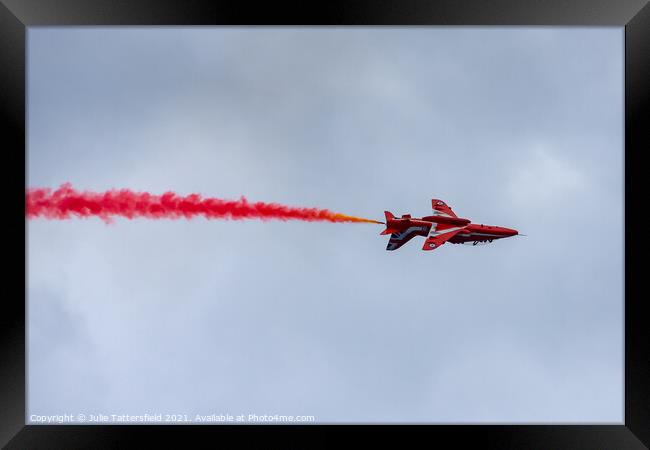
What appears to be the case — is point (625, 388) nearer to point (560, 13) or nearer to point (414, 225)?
point (414, 225)

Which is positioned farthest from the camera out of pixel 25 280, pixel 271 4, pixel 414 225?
Answer: pixel 414 225

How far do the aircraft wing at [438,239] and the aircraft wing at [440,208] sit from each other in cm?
226

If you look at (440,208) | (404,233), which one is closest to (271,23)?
(404,233)

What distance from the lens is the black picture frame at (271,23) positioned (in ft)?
112

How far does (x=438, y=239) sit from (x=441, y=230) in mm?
2093

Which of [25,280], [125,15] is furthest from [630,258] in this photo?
[25,280]

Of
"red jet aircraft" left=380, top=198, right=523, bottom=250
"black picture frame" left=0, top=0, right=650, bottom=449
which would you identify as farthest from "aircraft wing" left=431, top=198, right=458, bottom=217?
"black picture frame" left=0, top=0, right=650, bottom=449

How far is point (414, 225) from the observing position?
5259 cm

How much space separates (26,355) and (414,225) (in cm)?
3465

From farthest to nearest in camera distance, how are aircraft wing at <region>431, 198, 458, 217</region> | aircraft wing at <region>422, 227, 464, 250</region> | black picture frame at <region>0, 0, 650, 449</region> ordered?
aircraft wing at <region>431, 198, 458, 217</region> → aircraft wing at <region>422, 227, 464, 250</region> → black picture frame at <region>0, 0, 650, 449</region>

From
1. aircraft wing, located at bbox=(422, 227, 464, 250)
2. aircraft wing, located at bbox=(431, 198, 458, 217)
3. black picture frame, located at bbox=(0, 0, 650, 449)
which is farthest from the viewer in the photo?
aircraft wing, located at bbox=(431, 198, 458, 217)

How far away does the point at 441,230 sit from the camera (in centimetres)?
5362

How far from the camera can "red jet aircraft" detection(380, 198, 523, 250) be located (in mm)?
52250

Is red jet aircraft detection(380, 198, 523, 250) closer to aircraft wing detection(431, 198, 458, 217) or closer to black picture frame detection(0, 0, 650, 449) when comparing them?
aircraft wing detection(431, 198, 458, 217)
